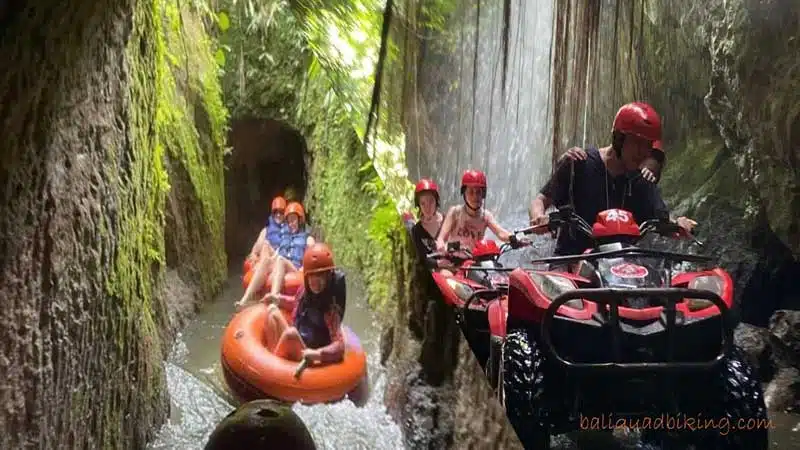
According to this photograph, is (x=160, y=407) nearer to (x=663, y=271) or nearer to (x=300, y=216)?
(x=300, y=216)

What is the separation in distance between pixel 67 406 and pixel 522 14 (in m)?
1.21

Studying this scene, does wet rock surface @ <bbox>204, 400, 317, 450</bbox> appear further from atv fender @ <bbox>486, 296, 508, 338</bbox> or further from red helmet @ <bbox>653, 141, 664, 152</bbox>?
red helmet @ <bbox>653, 141, 664, 152</bbox>

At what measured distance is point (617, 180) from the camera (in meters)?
1.03

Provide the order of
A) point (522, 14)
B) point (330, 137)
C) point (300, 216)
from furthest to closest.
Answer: point (330, 137), point (300, 216), point (522, 14)

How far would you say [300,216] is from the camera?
133 centimetres

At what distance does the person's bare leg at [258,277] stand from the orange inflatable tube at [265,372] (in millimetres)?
28

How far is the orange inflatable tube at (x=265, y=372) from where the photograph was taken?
1204 mm

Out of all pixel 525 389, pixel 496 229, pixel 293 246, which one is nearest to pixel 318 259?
pixel 293 246

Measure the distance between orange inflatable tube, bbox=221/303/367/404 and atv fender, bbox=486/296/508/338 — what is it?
0.99 feet

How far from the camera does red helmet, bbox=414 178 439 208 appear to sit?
129 centimetres

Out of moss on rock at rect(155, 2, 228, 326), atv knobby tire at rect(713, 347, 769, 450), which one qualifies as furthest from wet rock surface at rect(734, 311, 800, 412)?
moss on rock at rect(155, 2, 228, 326)

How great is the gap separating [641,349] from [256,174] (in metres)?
0.82

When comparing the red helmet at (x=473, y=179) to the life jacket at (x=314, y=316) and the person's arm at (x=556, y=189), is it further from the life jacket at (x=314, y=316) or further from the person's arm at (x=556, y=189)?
the life jacket at (x=314, y=316)

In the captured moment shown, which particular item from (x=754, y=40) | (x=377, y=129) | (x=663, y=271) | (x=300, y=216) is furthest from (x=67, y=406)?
(x=754, y=40)
